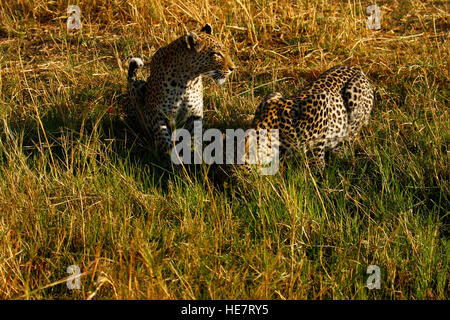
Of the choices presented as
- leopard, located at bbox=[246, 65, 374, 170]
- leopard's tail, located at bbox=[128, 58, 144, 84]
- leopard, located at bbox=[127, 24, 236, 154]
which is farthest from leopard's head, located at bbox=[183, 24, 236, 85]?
leopard's tail, located at bbox=[128, 58, 144, 84]

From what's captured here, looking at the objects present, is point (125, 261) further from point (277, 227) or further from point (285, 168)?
point (285, 168)

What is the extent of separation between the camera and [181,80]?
6289 millimetres

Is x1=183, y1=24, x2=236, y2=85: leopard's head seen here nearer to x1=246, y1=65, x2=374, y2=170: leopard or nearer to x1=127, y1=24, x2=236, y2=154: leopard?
x1=127, y1=24, x2=236, y2=154: leopard

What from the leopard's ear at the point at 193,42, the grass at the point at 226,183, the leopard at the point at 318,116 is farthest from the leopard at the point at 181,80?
the leopard at the point at 318,116

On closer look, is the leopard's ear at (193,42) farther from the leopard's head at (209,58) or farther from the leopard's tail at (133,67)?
the leopard's tail at (133,67)

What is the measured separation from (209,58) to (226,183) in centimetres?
144

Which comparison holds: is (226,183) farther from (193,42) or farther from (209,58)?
(193,42)

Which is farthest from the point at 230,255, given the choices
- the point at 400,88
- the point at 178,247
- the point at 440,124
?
the point at 400,88

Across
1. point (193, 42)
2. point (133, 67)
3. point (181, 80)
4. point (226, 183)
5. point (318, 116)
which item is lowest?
point (226, 183)

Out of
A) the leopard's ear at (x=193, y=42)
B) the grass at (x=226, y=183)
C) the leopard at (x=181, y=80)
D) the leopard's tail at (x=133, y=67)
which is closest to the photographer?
the grass at (x=226, y=183)

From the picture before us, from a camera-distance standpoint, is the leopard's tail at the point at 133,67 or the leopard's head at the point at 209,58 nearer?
the leopard's head at the point at 209,58

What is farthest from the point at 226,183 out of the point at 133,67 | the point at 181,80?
the point at 133,67

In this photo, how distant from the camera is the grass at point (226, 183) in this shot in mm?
4406

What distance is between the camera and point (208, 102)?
699 centimetres
